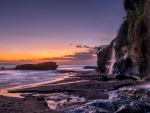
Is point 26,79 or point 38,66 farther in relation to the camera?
point 38,66

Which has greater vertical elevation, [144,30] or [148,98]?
[144,30]

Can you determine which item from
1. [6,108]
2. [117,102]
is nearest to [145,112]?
[117,102]

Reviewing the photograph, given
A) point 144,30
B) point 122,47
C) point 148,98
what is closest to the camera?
point 148,98

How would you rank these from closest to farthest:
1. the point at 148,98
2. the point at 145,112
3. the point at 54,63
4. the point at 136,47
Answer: the point at 145,112 → the point at 148,98 → the point at 136,47 → the point at 54,63

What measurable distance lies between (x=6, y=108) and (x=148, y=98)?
6120 mm

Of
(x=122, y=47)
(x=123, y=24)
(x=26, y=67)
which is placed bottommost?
(x=26, y=67)

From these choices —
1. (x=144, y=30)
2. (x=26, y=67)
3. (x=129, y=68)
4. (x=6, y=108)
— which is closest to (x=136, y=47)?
(x=144, y=30)

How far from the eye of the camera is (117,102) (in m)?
6.66

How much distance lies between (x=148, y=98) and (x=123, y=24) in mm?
18681

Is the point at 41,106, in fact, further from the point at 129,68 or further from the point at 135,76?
the point at 129,68

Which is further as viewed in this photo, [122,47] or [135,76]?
[122,47]

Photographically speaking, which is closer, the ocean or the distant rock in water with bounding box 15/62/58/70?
the ocean

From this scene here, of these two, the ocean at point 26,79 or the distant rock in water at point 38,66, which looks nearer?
the ocean at point 26,79

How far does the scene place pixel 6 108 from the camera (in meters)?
6.90
